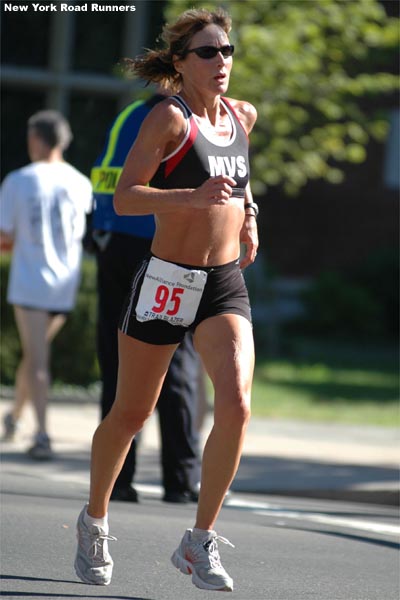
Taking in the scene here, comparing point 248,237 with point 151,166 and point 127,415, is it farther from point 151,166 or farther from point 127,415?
point 127,415

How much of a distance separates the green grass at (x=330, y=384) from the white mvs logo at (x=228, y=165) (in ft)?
22.8

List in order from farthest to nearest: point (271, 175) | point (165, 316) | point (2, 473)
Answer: point (271, 175) < point (2, 473) < point (165, 316)

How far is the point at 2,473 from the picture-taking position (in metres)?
8.16

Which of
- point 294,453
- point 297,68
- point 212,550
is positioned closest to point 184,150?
point 212,550

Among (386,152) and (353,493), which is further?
(386,152)

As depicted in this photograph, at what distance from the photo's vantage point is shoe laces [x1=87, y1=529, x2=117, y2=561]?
16.4 ft

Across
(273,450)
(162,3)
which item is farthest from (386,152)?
(273,450)

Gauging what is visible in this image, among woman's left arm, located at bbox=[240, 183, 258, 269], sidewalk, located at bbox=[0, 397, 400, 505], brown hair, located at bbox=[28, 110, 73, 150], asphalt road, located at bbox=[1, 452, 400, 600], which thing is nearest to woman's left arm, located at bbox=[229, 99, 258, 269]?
woman's left arm, located at bbox=[240, 183, 258, 269]

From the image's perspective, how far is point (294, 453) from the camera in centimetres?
977

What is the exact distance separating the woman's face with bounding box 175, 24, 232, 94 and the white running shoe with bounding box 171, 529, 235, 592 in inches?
64.7

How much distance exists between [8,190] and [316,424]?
3945mm

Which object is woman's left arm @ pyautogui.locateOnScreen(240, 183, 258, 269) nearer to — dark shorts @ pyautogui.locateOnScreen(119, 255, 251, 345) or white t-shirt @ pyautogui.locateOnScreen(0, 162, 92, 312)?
dark shorts @ pyautogui.locateOnScreen(119, 255, 251, 345)

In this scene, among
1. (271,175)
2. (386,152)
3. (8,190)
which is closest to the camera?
(8,190)

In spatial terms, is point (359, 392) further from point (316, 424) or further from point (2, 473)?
point (2, 473)
